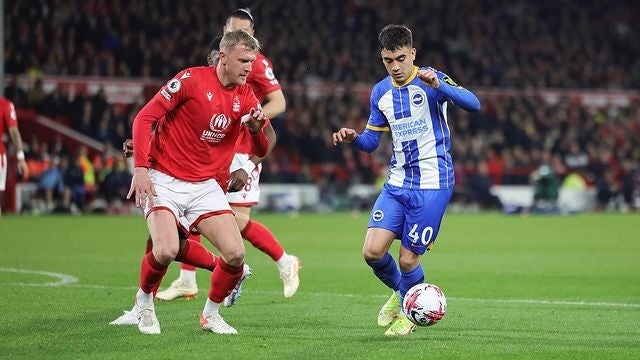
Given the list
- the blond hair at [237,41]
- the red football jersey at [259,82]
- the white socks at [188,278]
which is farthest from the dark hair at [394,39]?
the white socks at [188,278]

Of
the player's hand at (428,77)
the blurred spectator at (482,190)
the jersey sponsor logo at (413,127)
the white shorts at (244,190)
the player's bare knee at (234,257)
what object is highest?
the player's hand at (428,77)

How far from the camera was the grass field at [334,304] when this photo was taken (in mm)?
7266

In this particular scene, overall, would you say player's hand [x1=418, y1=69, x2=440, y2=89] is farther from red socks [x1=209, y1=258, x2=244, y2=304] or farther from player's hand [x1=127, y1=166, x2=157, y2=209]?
player's hand [x1=127, y1=166, x2=157, y2=209]

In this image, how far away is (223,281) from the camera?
26.2ft

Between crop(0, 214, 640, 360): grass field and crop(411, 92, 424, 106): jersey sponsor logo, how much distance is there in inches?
68.0

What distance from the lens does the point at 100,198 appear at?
27.4 m

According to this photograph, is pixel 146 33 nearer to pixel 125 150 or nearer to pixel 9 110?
pixel 9 110

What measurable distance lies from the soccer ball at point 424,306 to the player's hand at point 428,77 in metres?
1.47

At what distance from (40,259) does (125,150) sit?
7.03 m

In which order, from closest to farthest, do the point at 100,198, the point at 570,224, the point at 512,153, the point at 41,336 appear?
the point at 41,336 → the point at 570,224 → the point at 100,198 → the point at 512,153

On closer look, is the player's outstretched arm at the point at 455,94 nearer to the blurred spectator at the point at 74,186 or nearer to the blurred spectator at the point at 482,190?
the blurred spectator at the point at 74,186

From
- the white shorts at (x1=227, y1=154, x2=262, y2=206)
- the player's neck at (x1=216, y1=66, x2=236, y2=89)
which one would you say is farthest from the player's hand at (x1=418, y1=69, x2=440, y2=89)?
the white shorts at (x1=227, y1=154, x2=262, y2=206)

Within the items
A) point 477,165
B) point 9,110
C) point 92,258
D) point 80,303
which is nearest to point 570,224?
point 477,165

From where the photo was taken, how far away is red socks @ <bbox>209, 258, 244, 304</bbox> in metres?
7.98
